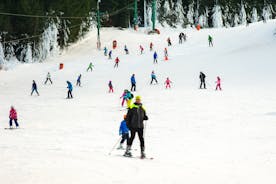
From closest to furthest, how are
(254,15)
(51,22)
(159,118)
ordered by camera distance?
(159,118), (51,22), (254,15)

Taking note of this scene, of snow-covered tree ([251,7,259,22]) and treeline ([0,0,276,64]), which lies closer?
treeline ([0,0,276,64])

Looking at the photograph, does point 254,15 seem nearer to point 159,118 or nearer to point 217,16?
point 217,16

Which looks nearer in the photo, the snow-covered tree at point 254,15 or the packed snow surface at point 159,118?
the packed snow surface at point 159,118

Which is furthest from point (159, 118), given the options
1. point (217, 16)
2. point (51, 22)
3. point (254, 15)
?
point (254, 15)

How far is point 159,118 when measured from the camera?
68.1ft

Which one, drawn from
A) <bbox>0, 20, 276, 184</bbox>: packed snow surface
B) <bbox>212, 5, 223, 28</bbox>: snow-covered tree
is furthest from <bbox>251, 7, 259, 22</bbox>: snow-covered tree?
<bbox>0, 20, 276, 184</bbox>: packed snow surface

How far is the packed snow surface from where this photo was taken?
371 inches

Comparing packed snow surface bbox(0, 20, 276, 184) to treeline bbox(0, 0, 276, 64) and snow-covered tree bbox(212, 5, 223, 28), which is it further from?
snow-covered tree bbox(212, 5, 223, 28)

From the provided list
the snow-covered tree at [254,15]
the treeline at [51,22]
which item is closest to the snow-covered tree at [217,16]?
the snow-covered tree at [254,15]

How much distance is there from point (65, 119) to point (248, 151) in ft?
35.6

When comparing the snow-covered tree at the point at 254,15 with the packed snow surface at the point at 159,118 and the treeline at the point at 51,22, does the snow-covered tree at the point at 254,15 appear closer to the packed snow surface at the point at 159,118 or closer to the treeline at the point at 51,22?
the treeline at the point at 51,22

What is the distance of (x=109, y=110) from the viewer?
23.9 metres

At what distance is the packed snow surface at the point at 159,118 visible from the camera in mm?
9430

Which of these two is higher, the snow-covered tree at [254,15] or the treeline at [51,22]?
the snow-covered tree at [254,15]
